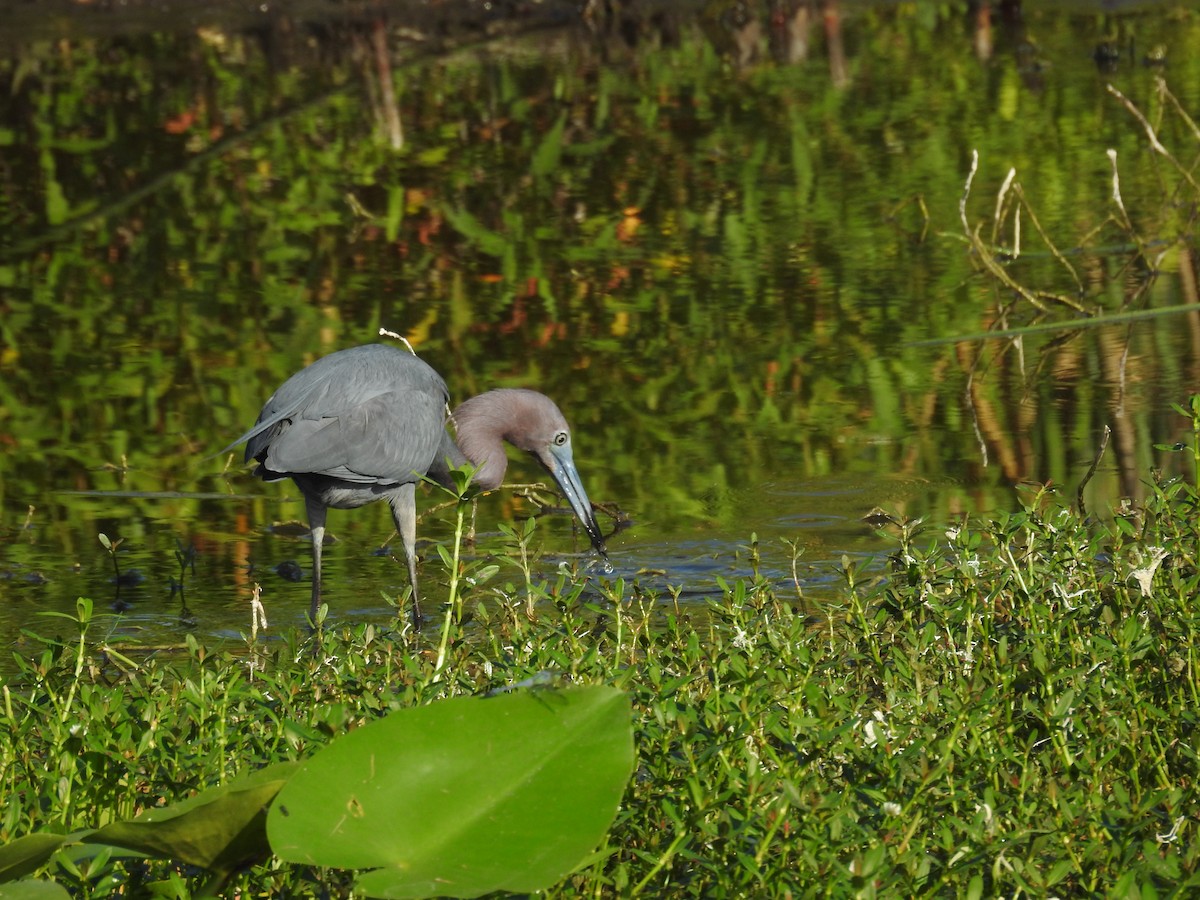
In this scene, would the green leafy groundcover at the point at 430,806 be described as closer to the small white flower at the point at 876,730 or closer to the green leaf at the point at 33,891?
the green leaf at the point at 33,891

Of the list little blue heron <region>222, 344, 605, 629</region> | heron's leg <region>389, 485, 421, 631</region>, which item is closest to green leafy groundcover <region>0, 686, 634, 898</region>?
little blue heron <region>222, 344, 605, 629</region>

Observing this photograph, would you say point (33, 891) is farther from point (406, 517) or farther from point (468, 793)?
point (406, 517)

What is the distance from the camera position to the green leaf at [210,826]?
2.68 m

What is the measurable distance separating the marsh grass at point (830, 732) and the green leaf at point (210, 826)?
0.21 ft

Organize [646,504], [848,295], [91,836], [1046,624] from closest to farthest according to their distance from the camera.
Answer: [91,836] < [1046,624] < [646,504] < [848,295]

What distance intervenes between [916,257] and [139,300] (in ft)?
12.8

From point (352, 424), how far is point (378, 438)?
0.09m

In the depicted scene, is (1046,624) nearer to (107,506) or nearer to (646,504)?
(646,504)

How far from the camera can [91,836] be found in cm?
272

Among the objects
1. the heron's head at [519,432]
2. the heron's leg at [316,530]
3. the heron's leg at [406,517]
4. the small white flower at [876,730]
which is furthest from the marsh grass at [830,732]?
the heron's head at [519,432]

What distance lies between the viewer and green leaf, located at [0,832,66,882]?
261 cm

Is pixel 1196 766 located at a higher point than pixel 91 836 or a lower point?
lower

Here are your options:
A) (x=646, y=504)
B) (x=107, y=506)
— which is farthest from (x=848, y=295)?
(x=107, y=506)

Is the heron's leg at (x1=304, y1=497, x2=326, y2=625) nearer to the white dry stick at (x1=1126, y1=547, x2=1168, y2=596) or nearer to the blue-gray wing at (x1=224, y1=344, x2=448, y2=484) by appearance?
the blue-gray wing at (x1=224, y1=344, x2=448, y2=484)
